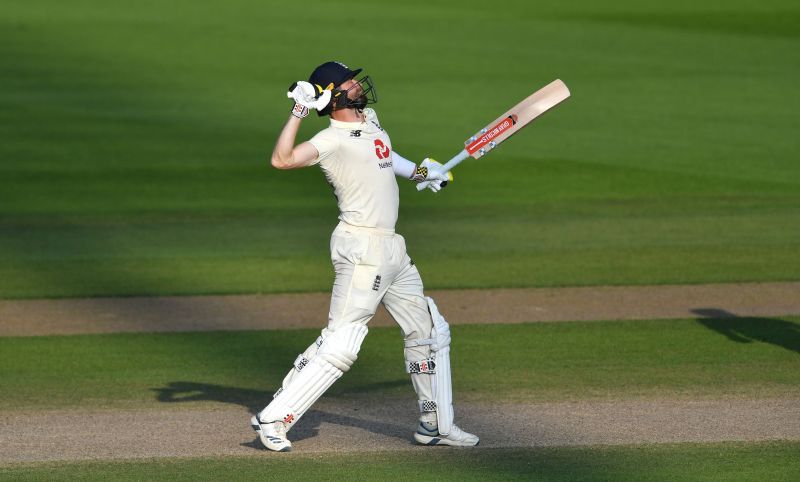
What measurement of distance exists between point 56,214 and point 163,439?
34.8ft

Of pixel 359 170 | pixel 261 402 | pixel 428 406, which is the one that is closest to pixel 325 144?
pixel 359 170

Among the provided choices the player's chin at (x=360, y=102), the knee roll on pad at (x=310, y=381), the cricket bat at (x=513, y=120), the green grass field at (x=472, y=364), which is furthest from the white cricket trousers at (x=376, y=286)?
the green grass field at (x=472, y=364)

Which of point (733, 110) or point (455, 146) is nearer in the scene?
point (455, 146)

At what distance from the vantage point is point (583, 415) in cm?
860

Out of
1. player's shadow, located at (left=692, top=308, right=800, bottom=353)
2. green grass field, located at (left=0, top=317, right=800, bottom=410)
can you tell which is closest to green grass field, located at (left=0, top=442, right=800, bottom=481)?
green grass field, located at (left=0, top=317, right=800, bottom=410)

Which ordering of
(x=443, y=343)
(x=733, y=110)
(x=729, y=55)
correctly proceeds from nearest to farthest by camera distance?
(x=443, y=343)
(x=733, y=110)
(x=729, y=55)

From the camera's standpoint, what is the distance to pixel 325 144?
7.76m

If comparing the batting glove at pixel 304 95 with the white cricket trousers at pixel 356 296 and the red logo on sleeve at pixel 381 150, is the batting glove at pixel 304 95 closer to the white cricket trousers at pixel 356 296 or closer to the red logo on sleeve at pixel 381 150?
the red logo on sleeve at pixel 381 150

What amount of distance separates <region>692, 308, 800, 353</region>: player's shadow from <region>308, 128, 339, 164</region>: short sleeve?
14.6 feet

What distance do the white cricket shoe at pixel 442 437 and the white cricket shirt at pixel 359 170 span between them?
1.19 metres

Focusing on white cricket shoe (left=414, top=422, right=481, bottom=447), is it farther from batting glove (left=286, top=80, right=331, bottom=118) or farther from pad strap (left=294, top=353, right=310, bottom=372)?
batting glove (left=286, top=80, right=331, bottom=118)

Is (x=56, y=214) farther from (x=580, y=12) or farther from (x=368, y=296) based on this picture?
(x=580, y=12)

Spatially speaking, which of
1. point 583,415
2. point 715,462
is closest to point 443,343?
point 583,415

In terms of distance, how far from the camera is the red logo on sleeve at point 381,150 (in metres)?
7.92
